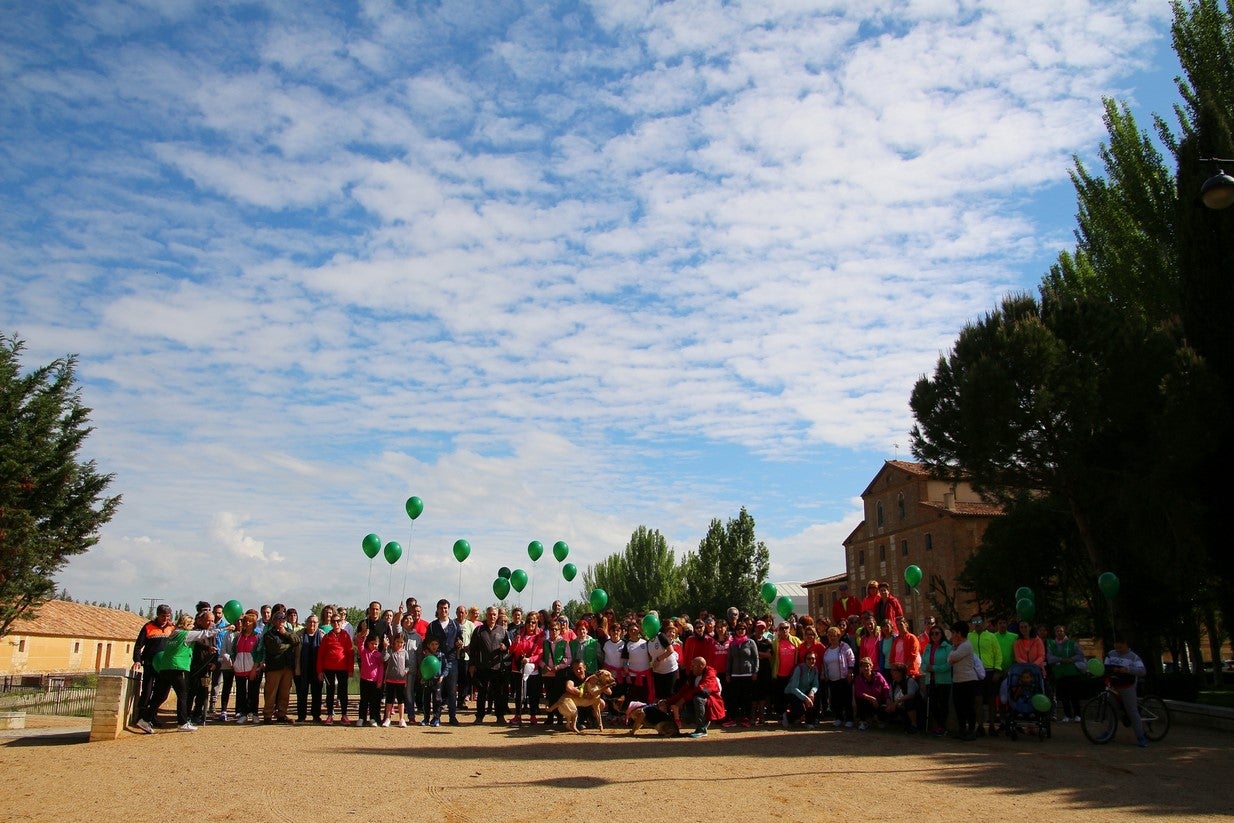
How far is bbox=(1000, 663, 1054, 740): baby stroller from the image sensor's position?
12.6 metres

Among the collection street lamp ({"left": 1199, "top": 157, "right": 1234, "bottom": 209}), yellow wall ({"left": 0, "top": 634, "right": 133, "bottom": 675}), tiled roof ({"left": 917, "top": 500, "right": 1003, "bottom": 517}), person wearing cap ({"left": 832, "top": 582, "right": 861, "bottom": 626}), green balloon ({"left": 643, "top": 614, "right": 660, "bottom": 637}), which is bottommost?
yellow wall ({"left": 0, "top": 634, "right": 133, "bottom": 675})

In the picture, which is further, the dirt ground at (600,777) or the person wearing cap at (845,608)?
the person wearing cap at (845,608)

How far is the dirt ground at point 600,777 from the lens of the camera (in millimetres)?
7691

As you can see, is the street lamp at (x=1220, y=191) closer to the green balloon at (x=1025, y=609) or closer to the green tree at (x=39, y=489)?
the green balloon at (x=1025, y=609)

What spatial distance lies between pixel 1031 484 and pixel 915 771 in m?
16.6

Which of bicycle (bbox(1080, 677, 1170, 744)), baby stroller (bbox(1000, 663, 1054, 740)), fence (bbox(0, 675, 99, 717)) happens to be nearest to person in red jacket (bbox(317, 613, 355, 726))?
fence (bbox(0, 675, 99, 717))

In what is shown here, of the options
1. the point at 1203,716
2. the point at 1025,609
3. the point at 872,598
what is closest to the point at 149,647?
the point at 872,598

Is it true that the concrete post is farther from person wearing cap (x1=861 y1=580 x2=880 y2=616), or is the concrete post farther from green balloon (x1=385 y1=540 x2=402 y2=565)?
person wearing cap (x1=861 y1=580 x2=880 y2=616)

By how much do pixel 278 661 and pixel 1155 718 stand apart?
13842 mm

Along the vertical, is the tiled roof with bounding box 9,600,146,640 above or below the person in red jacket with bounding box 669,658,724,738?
above

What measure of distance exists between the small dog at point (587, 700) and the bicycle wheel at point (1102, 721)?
7118 millimetres

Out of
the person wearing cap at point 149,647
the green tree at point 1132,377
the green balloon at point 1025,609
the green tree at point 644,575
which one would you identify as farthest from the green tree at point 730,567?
the person wearing cap at point 149,647

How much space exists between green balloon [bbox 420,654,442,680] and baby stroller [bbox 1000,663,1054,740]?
358 inches

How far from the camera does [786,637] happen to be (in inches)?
575
